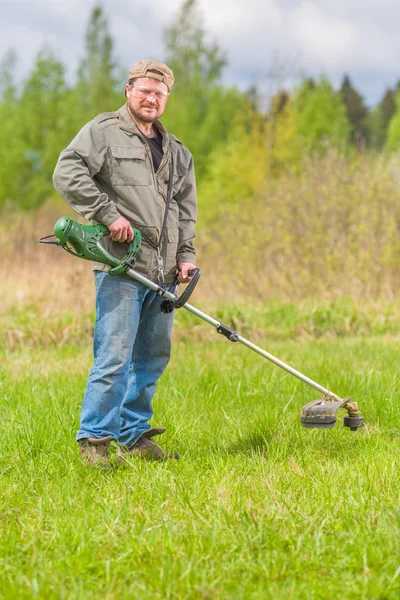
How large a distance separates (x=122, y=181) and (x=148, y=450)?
1.35 m

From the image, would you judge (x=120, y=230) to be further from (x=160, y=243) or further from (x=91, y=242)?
(x=160, y=243)

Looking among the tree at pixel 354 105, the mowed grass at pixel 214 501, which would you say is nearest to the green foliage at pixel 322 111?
the tree at pixel 354 105

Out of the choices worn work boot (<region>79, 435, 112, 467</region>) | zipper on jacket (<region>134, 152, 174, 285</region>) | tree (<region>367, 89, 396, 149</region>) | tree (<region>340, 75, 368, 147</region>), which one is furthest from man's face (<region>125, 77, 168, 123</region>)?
tree (<region>340, 75, 368, 147</region>)

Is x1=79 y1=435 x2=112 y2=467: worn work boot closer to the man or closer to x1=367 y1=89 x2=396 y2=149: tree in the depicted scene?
the man

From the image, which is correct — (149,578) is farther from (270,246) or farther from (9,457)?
(270,246)

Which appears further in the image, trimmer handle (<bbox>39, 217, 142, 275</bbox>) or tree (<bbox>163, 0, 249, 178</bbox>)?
tree (<bbox>163, 0, 249, 178</bbox>)

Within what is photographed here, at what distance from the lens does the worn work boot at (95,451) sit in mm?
3664

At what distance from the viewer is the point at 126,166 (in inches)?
148

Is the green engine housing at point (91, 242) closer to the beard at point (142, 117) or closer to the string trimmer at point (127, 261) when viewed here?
the string trimmer at point (127, 261)

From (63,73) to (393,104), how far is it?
48.9m

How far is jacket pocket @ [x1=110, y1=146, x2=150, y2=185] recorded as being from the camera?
3742 mm

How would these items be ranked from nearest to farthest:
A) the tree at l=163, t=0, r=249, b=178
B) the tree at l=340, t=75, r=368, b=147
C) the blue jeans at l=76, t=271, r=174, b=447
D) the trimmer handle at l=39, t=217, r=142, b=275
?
the trimmer handle at l=39, t=217, r=142, b=275 → the blue jeans at l=76, t=271, r=174, b=447 → the tree at l=163, t=0, r=249, b=178 → the tree at l=340, t=75, r=368, b=147

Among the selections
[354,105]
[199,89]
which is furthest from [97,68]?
[354,105]

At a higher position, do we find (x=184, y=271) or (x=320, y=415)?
(x=184, y=271)
